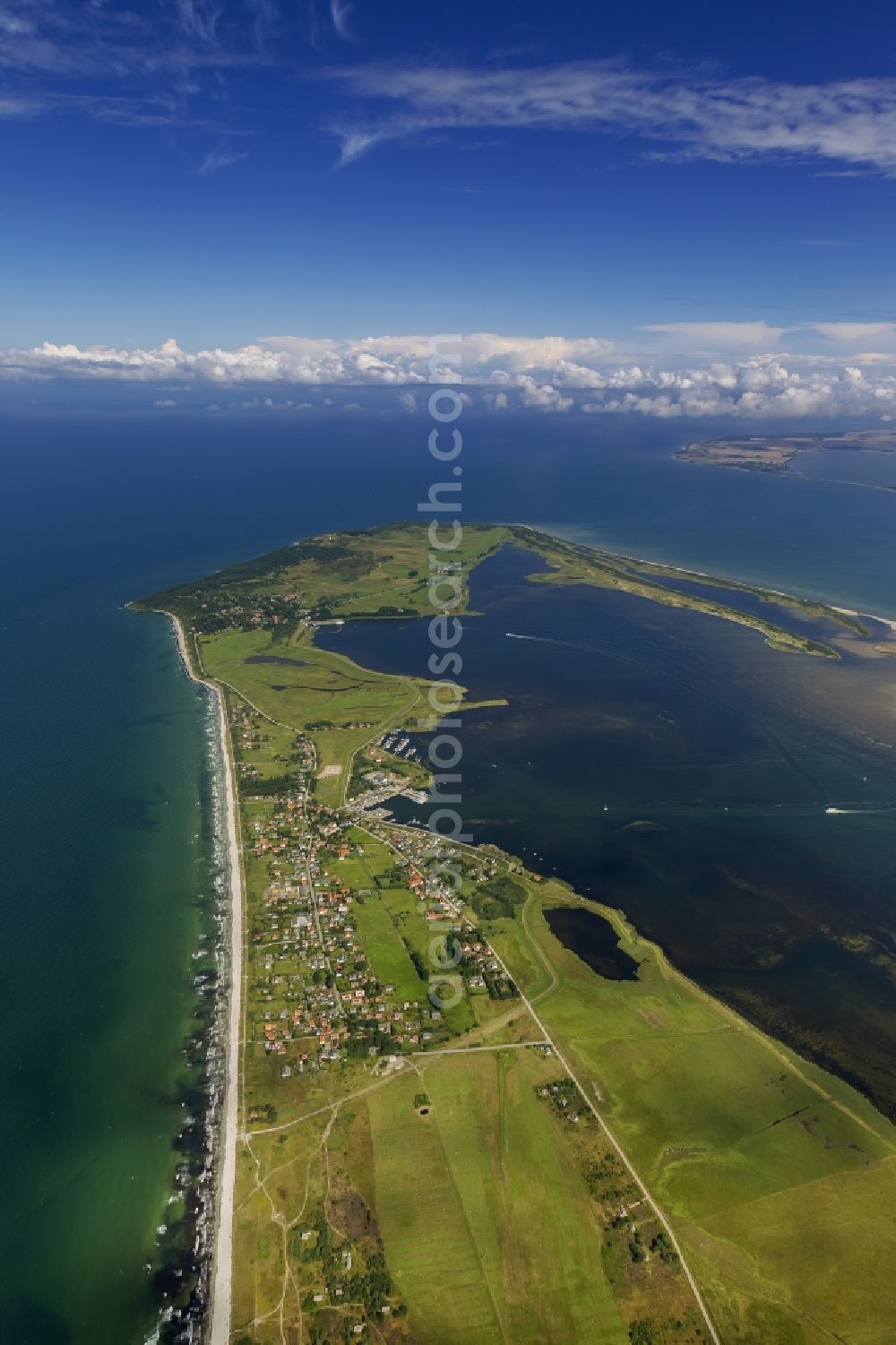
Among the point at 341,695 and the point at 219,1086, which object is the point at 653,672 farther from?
the point at 219,1086

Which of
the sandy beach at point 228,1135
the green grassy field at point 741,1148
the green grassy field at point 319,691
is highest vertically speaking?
the green grassy field at point 319,691

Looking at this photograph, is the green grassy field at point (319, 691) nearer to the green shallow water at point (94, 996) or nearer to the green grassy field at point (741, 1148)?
the green shallow water at point (94, 996)

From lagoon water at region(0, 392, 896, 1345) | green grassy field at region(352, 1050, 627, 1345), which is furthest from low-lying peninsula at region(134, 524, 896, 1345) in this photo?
lagoon water at region(0, 392, 896, 1345)

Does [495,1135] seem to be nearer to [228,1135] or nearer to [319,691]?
[228,1135]

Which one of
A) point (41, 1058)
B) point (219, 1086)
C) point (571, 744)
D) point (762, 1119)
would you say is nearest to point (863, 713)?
point (571, 744)

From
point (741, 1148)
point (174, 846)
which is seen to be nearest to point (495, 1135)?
point (741, 1148)

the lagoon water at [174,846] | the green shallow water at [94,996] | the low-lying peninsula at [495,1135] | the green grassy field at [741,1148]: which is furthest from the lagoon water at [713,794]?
the green shallow water at [94,996]

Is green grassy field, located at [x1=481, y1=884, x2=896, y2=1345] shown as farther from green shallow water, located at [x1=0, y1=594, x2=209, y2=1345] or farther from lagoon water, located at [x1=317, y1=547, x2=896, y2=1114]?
green shallow water, located at [x1=0, y1=594, x2=209, y2=1345]
